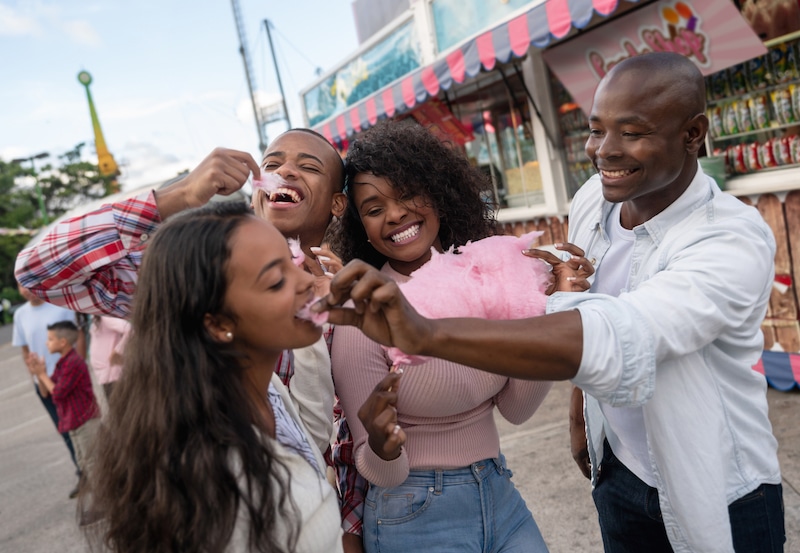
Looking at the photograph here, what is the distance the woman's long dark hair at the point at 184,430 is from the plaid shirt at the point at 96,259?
34cm

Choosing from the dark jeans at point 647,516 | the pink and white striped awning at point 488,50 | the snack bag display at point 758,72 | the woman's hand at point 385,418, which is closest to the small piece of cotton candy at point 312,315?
the woman's hand at point 385,418

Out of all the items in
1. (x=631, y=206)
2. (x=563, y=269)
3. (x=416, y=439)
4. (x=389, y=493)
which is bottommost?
(x=389, y=493)

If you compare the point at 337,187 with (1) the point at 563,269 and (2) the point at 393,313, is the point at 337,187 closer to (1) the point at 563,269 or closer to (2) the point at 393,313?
(1) the point at 563,269

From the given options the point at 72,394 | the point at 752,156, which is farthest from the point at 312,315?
the point at 72,394

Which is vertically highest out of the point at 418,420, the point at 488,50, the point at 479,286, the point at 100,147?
the point at 100,147

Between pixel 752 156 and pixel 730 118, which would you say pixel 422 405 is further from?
pixel 730 118

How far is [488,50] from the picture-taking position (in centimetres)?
539

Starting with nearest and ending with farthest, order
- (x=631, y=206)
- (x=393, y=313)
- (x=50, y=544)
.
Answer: (x=393, y=313) → (x=631, y=206) → (x=50, y=544)

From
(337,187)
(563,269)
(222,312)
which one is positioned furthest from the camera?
(337,187)

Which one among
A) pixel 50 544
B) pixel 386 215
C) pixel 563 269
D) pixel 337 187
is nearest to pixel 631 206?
pixel 563 269

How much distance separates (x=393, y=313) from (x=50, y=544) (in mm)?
4505

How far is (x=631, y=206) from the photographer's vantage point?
1.80m

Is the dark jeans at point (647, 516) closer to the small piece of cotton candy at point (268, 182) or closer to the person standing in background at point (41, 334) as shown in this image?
the small piece of cotton candy at point (268, 182)

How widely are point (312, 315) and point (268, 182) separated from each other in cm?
71
